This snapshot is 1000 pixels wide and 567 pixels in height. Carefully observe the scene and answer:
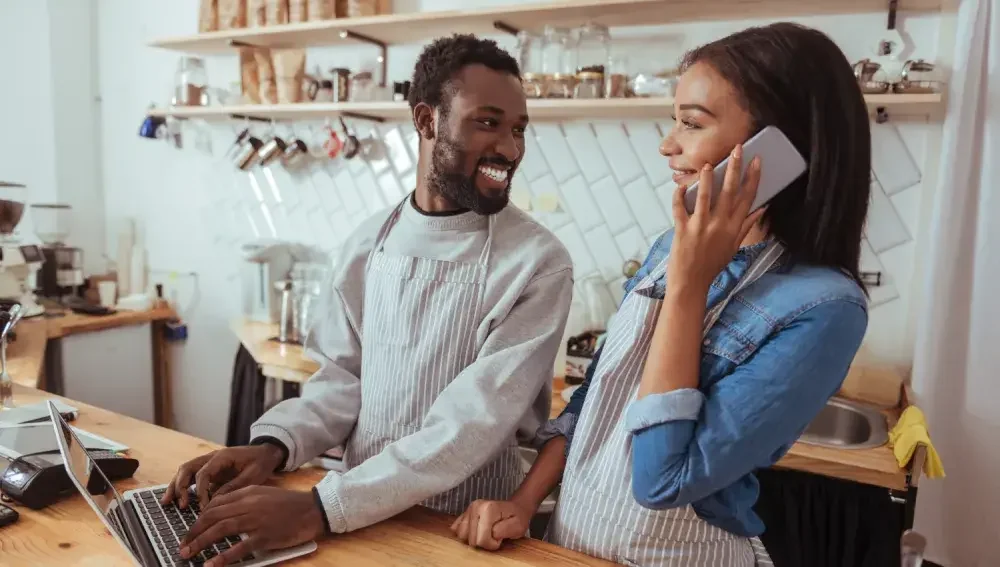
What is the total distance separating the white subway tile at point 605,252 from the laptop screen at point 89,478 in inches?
72.0

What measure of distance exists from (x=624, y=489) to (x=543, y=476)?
18 cm

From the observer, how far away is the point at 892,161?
212cm

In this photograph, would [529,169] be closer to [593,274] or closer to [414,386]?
[593,274]

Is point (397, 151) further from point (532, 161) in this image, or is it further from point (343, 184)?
point (532, 161)

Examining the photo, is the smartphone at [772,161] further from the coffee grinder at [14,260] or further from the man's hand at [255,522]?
the coffee grinder at [14,260]

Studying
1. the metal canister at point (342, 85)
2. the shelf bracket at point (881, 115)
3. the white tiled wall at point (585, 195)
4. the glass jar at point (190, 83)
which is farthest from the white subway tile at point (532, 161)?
the glass jar at point (190, 83)

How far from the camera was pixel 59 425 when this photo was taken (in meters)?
0.93

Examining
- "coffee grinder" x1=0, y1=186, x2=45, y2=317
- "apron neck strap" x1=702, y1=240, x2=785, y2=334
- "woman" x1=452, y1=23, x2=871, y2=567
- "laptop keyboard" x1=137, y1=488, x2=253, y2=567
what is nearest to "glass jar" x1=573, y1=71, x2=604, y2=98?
"woman" x1=452, y1=23, x2=871, y2=567

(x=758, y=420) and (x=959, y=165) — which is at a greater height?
(x=959, y=165)

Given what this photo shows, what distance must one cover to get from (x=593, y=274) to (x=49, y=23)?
288 centimetres

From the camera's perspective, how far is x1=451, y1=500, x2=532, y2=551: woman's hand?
0.97m

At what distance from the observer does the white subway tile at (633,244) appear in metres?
2.47

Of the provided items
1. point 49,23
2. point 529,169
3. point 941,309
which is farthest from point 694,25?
point 49,23

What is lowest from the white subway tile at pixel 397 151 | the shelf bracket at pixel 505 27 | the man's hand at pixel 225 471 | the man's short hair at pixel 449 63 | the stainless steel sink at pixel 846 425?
the stainless steel sink at pixel 846 425
